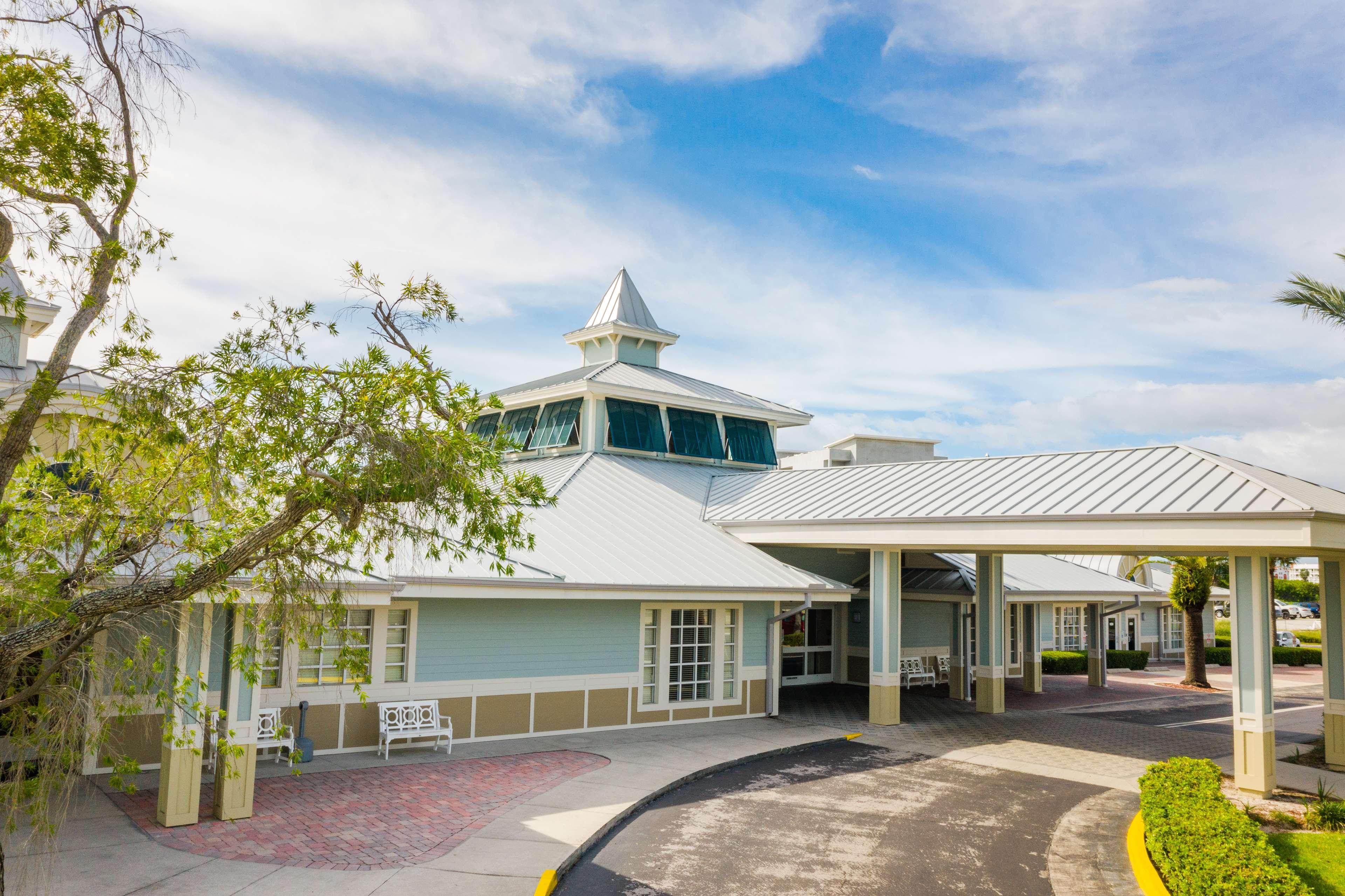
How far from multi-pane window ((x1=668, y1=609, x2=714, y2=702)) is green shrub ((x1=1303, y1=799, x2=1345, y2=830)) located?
9.48m

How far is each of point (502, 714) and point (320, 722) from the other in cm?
285

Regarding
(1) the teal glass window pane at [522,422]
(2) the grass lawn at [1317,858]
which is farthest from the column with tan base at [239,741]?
(1) the teal glass window pane at [522,422]

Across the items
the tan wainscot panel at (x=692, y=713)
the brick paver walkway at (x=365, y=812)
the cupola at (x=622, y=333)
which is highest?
the cupola at (x=622, y=333)

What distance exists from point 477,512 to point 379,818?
5.36 meters

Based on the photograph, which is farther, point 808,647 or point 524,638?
point 808,647

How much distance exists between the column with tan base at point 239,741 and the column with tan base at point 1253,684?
12560 mm

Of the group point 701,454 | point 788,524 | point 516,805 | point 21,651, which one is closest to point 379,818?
point 516,805

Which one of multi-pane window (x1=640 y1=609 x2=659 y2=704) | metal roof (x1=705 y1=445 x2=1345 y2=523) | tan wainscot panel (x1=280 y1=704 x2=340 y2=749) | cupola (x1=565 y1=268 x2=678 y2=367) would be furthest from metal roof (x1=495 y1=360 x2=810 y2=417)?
tan wainscot panel (x1=280 y1=704 x2=340 y2=749)

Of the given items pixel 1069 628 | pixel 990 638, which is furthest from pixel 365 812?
pixel 1069 628

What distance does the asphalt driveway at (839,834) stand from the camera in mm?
8750

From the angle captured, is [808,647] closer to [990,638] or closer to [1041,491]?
[990,638]

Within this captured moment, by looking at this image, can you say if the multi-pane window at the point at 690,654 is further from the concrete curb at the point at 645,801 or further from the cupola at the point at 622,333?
the cupola at the point at 622,333

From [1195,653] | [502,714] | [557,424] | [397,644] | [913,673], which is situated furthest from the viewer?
[1195,653]

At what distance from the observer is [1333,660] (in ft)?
51.2
